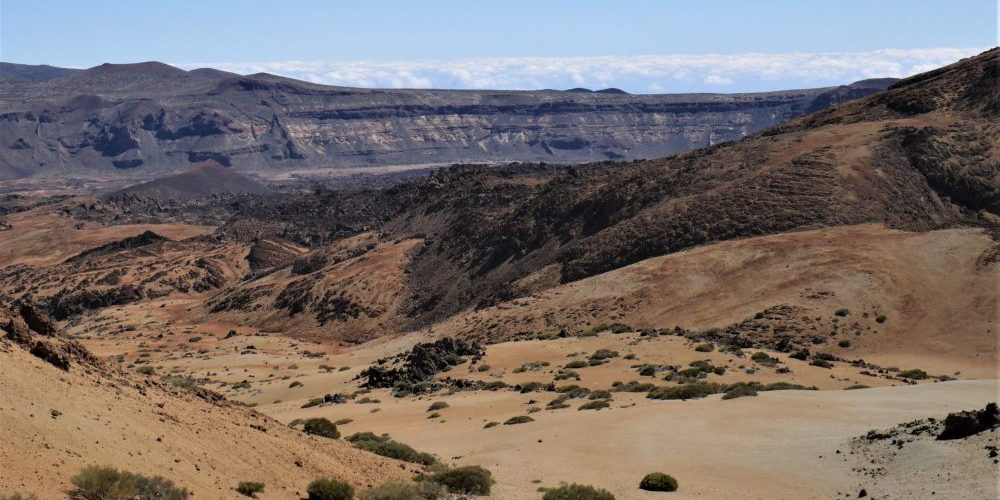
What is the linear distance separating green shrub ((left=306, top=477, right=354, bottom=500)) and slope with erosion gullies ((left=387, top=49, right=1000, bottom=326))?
171 ft

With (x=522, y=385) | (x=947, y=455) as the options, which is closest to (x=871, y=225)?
(x=522, y=385)

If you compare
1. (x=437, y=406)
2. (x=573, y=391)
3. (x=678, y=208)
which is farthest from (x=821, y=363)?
(x=678, y=208)

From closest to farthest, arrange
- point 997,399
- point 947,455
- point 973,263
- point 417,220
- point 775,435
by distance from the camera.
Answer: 1. point 947,455
2. point 775,435
3. point 997,399
4. point 973,263
5. point 417,220

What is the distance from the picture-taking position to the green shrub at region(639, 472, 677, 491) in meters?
22.6

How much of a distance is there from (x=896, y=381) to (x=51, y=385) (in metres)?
31.2

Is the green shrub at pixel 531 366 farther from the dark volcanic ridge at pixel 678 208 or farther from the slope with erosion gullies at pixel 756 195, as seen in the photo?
the slope with erosion gullies at pixel 756 195

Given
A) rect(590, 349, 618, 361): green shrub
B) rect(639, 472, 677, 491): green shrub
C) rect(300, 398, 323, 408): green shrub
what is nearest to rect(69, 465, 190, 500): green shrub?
rect(639, 472, 677, 491): green shrub

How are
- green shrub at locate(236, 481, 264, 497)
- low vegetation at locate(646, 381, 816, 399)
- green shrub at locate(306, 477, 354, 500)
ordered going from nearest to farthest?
green shrub at locate(236, 481, 264, 497), green shrub at locate(306, 477, 354, 500), low vegetation at locate(646, 381, 816, 399)

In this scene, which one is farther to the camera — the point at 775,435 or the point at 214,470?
the point at 775,435

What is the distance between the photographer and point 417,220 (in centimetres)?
11575

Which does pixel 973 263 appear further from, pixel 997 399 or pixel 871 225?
pixel 997 399

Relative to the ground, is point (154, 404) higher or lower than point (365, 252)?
higher

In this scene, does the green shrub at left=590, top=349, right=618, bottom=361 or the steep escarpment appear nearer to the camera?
the green shrub at left=590, top=349, right=618, bottom=361

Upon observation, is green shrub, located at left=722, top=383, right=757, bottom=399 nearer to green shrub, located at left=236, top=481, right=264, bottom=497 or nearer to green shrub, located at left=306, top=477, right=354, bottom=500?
green shrub, located at left=306, top=477, right=354, bottom=500
